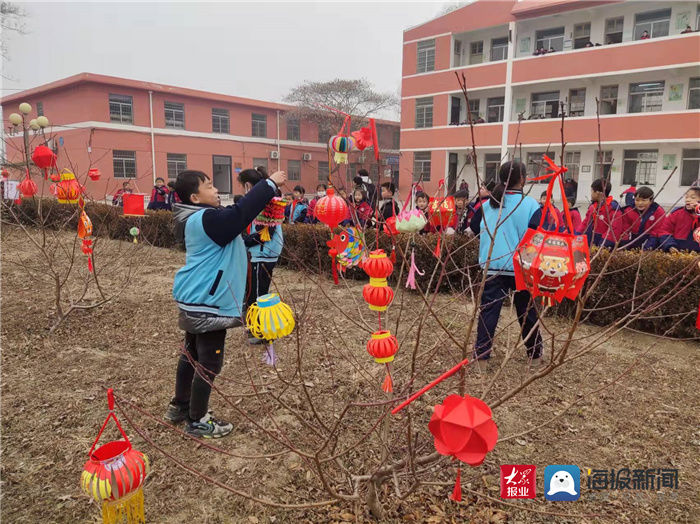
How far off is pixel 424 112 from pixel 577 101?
6943mm

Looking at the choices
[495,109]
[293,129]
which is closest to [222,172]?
[293,129]

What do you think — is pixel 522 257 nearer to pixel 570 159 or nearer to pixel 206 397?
pixel 206 397

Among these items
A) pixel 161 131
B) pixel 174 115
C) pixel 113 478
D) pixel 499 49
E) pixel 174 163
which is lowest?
pixel 113 478

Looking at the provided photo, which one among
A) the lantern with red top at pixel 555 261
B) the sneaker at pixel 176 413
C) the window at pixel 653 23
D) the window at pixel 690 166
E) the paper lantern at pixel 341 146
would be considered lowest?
the sneaker at pixel 176 413

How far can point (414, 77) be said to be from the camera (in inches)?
893

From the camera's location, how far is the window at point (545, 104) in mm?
19594

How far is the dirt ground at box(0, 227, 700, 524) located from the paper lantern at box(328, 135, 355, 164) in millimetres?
1007

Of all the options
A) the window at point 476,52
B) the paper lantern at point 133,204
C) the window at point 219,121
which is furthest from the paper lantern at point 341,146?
the window at point 219,121

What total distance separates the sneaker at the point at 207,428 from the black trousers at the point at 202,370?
0.04 meters

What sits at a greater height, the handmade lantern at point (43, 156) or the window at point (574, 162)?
the window at point (574, 162)

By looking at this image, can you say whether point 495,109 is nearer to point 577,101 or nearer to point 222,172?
point 577,101

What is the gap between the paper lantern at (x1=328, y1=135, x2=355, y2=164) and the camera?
111 inches

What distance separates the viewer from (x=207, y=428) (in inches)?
104

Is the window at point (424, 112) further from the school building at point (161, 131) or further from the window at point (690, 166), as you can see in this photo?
the window at point (690, 166)
